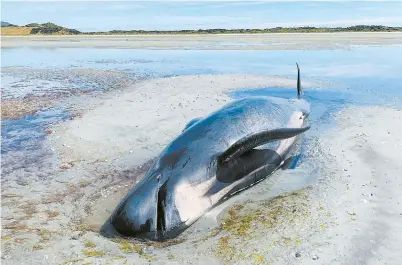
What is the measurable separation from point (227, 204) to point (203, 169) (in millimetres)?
780

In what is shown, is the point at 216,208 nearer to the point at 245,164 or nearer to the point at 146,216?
the point at 245,164

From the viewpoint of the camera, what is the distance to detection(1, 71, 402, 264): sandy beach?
5060mm

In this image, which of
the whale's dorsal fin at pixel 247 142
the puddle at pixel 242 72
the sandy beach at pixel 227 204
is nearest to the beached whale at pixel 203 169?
the whale's dorsal fin at pixel 247 142

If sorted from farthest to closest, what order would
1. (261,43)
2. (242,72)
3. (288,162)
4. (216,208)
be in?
(261,43), (242,72), (288,162), (216,208)

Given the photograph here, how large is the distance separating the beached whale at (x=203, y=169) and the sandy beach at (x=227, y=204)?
0.21m

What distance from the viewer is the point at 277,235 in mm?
5535

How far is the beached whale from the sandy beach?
8.4 inches

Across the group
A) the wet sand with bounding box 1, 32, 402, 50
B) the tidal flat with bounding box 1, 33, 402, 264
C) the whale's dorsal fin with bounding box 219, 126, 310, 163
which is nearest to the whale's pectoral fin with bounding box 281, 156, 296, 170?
the tidal flat with bounding box 1, 33, 402, 264

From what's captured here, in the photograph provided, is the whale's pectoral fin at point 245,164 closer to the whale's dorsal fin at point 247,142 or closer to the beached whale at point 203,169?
the beached whale at point 203,169

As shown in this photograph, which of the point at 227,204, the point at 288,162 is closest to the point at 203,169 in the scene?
the point at 227,204

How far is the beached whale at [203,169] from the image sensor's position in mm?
5555

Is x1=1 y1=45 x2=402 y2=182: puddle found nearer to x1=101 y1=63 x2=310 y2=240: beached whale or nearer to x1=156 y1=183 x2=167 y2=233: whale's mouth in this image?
x1=101 y1=63 x2=310 y2=240: beached whale

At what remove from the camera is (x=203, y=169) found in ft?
20.7

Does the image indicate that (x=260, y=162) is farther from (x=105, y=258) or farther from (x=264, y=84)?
(x=264, y=84)
